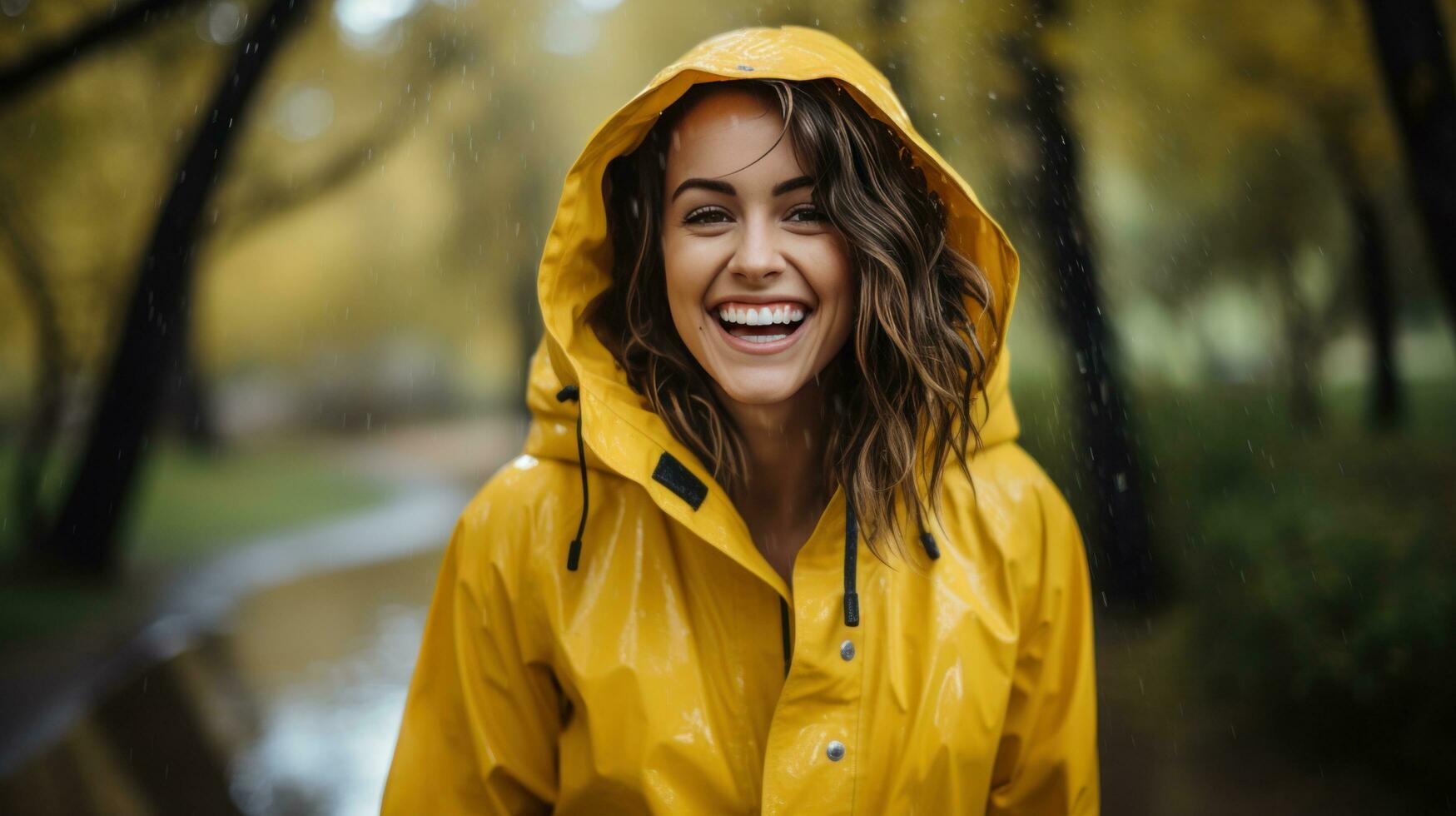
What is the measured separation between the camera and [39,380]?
1216 cm

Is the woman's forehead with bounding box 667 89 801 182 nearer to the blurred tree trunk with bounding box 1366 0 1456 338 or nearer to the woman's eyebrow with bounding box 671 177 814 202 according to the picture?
the woman's eyebrow with bounding box 671 177 814 202

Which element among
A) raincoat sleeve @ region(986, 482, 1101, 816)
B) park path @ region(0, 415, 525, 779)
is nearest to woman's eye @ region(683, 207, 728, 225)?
raincoat sleeve @ region(986, 482, 1101, 816)

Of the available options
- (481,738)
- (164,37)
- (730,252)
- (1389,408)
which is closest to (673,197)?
(730,252)

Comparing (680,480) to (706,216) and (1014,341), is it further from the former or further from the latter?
(1014,341)

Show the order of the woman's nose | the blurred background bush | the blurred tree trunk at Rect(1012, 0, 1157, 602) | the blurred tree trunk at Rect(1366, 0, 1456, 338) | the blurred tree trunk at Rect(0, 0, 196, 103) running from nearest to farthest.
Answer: the woman's nose, the blurred tree trunk at Rect(1366, 0, 1456, 338), the blurred background bush, the blurred tree trunk at Rect(0, 0, 196, 103), the blurred tree trunk at Rect(1012, 0, 1157, 602)

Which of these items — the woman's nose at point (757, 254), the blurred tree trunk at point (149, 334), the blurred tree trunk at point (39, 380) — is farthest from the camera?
the blurred tree trunk at point (39, 380)

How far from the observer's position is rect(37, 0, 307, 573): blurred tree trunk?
28.7 feet

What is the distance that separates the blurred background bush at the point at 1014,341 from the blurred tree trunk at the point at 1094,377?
0.08 feet

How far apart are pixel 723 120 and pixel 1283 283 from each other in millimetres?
13477

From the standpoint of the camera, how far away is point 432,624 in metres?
2.19

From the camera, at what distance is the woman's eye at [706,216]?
2068 millimetres

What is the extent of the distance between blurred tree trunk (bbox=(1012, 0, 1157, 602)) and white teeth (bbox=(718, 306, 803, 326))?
17.1ft

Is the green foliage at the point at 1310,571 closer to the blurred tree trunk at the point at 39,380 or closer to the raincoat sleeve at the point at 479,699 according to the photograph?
the raincoat sleeve at the point at 479,699

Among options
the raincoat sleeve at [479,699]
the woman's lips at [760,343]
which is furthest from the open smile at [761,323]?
the raincoat sleeve at [479,699]
